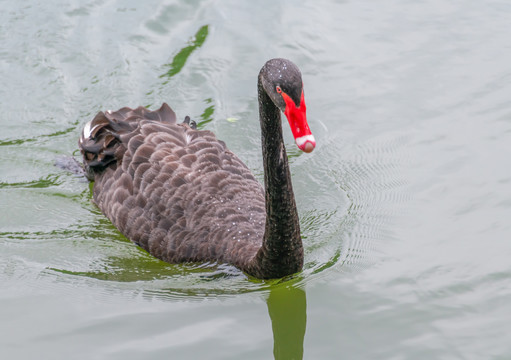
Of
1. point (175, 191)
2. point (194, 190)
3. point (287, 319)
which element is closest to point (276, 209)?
point (287, 319)

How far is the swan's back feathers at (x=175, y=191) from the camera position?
16.8ft

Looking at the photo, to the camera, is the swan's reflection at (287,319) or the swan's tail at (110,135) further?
the swan's tail at (110,135)

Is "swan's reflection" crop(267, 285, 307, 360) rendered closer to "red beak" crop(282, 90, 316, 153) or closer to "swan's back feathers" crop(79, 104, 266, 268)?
"swan's back feathers" crop(79, 104, 266, 268)

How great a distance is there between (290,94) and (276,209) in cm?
87

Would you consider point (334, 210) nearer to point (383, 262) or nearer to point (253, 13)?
point (383, 262)

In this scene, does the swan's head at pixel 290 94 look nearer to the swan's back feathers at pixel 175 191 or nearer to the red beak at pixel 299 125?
the red beak at pixel 299 125


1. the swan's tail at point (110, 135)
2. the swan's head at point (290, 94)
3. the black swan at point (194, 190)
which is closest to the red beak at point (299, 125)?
the swan's head at point (290, 94)

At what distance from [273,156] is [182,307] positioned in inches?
43.8

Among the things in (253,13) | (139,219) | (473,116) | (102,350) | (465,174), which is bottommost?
(102,350)

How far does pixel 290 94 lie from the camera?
157 inches

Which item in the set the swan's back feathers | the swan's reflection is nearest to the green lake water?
the swan's reflection

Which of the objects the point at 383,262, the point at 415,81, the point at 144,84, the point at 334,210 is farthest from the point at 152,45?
the point at 383,262

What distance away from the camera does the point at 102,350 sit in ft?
14.3

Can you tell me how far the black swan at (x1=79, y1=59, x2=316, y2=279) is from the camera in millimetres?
4566
